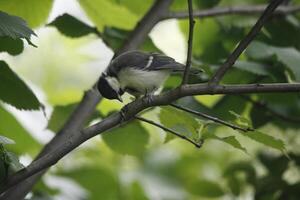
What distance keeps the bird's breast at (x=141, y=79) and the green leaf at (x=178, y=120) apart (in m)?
0.38

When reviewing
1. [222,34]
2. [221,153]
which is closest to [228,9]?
[222,34]

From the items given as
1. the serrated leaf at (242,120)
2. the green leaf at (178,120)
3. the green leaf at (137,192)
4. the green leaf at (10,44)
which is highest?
the green leaf at (10,44)

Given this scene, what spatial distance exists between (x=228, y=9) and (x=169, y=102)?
A: 2.40 feet

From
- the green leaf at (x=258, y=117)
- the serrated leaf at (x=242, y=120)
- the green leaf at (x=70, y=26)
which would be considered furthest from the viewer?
the green leaf at (x=258, y=117)

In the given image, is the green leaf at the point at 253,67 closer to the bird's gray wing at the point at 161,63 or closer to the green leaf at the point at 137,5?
the bird's gray wing at the point at 161,63

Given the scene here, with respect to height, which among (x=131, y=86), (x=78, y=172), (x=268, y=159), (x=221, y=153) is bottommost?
(x=221, y=153)

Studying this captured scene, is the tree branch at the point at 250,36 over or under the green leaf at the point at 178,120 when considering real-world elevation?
over

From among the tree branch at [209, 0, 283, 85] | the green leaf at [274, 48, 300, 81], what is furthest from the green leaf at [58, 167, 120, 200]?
the tree branch at [209, 0, 283, 85]

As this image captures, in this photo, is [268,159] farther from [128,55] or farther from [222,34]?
[128,55]

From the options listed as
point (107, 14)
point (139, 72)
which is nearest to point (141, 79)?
point (139, 72)

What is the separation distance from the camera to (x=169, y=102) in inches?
35.1

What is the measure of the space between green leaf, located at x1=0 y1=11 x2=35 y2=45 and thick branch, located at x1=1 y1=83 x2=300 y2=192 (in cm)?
17

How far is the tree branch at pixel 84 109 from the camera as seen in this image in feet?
3.64

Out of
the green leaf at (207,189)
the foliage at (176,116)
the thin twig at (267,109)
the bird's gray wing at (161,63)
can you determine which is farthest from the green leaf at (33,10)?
the green leaf at (207,189)
